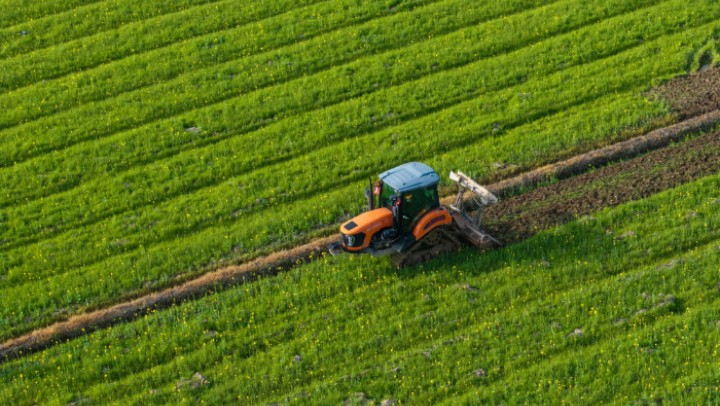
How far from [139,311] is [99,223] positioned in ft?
14.8

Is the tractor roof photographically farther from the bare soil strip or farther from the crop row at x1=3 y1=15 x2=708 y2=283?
the crop row at x1=3 y1=15 x2=708 y2=283

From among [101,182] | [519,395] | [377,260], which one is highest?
[101,182]

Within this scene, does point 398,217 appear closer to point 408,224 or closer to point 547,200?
point 408,224

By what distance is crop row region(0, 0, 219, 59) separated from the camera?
37250mm

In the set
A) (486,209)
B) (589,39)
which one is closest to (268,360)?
(486,209)

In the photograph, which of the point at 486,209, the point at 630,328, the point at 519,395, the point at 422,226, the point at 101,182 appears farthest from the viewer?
the point at 101,182

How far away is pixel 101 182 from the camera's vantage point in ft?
101

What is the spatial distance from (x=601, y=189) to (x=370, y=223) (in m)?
7.58

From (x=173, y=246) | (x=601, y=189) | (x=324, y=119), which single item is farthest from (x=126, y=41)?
A: (x=601, y=189)

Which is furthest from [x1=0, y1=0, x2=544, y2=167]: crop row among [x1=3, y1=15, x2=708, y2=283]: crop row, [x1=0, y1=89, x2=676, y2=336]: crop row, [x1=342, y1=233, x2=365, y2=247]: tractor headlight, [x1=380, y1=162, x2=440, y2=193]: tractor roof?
[x1=342, y1=233, x2=365, y2=247]: tractor headlight

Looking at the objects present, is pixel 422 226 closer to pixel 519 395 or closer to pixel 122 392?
pixel 519 395

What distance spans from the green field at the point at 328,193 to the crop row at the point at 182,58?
94 mm

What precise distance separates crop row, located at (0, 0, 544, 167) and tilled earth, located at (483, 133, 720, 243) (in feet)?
31.8

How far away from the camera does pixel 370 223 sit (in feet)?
83.6
